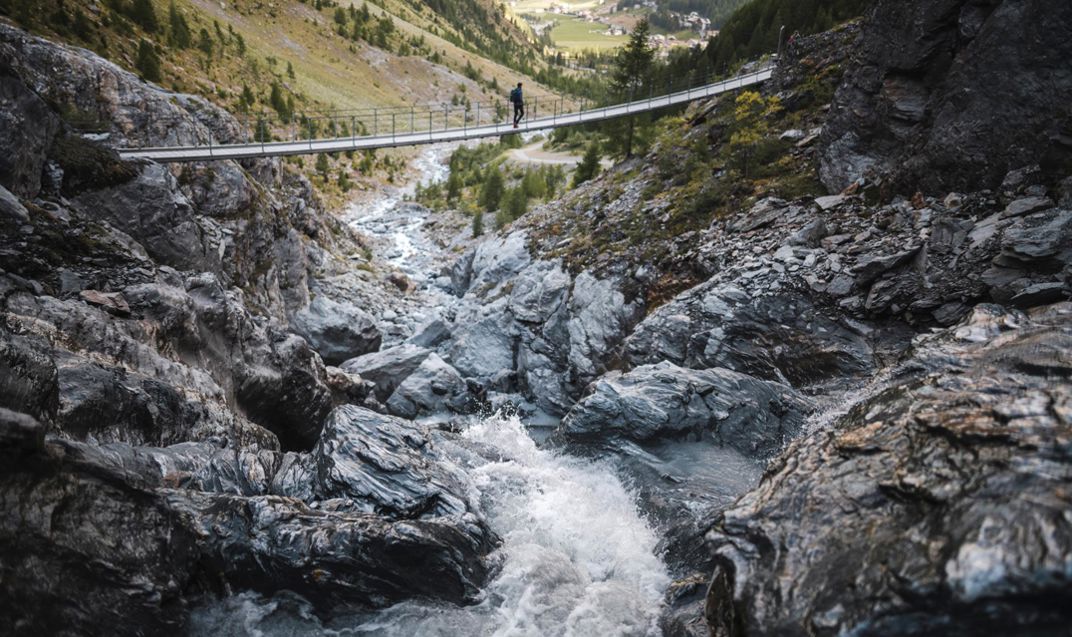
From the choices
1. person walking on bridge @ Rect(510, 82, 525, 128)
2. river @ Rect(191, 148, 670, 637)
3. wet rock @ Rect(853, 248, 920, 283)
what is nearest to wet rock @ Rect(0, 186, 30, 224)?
river @ Rect(191, 148, 670, 637)

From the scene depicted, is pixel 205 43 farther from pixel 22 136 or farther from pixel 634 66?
pixel 22 136

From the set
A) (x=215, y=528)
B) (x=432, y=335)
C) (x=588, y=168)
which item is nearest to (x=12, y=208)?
(x=215, y=528)

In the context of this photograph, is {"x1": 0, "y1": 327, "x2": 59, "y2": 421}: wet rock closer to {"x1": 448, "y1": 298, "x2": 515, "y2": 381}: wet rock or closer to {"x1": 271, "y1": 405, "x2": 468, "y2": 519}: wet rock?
{"x1": 271, "y1": 405, "x2": 468, "y2": 519}: wet rock

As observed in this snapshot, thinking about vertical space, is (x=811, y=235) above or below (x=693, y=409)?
above

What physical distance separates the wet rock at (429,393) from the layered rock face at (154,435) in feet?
4.61

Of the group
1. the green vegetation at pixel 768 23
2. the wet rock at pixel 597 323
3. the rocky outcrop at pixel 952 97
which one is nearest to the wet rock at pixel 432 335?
the wet rock at pixel 597 323

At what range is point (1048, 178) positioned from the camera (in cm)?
1239

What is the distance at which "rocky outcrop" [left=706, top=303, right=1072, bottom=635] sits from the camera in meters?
4.64

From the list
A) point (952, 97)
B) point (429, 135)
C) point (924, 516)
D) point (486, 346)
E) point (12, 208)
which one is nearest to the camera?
point (924, 516)

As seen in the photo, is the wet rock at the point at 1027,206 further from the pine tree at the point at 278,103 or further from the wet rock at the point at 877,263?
the pine tree at the point at 278,103

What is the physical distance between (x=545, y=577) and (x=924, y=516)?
21.0ft

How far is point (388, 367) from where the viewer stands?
21.8 m

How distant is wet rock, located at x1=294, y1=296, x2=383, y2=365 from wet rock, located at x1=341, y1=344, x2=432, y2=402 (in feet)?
6.87

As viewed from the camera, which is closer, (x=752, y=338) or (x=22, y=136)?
(x=22, y=136)
